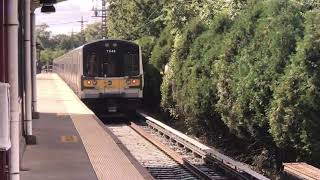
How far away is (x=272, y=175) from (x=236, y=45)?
11.7 ft

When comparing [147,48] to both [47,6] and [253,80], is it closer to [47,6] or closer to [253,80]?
[47,6]

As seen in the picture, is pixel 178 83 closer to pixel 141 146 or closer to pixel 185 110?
pixel 185 110

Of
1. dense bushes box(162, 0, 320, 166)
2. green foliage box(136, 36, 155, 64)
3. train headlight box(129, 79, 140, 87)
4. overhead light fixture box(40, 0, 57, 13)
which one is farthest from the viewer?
green foliage box(136, 36, 155, 64)

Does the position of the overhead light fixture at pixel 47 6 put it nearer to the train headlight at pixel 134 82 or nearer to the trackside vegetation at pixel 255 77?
the trackside vegetation at pixel 255 77

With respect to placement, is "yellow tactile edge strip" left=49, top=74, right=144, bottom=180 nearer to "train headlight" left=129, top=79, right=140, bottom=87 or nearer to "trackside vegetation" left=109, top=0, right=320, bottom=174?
"trackside vegetation" left=109, top=0, right=320, bottom=174

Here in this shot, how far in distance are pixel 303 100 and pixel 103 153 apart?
3.57 m

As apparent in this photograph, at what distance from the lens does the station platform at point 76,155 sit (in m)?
8.35

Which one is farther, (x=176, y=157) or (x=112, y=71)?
(x=112, y=71)

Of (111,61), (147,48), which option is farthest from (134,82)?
(147,48)

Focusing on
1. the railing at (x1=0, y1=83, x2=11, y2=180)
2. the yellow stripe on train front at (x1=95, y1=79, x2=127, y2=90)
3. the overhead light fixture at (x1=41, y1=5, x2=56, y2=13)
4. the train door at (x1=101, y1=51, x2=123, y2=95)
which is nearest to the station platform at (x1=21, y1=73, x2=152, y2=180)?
the overhead light fixture at (x1=41, y1=5, x2=56, y2=13)

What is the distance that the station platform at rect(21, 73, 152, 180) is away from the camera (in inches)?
329

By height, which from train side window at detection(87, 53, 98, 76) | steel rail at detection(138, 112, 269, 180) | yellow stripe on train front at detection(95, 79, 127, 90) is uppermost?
train side window at detection(87, 53, 98, 76)

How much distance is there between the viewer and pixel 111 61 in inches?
960

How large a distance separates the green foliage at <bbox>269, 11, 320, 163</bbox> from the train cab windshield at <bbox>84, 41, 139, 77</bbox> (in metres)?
13.5
